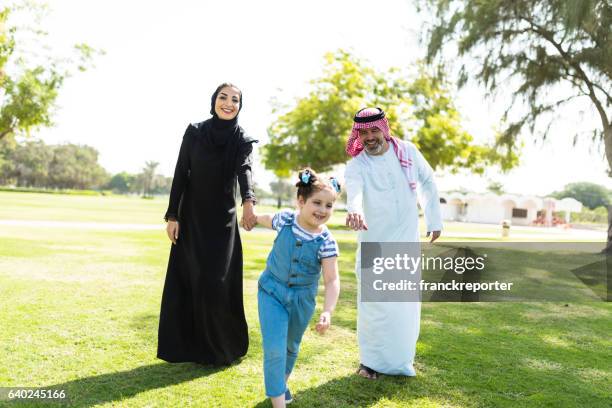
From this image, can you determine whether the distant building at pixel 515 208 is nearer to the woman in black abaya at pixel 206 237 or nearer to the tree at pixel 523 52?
the tree at pixel 523 52

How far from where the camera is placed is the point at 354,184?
352cm

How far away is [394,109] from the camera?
23875 millimetres

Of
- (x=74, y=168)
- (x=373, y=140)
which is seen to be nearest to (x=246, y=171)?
(x=373, y=140)

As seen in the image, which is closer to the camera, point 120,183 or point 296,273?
point 296,273

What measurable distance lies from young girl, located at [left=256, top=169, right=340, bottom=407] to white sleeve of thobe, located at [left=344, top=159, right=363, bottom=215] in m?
0.50

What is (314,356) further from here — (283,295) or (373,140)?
(373,140)

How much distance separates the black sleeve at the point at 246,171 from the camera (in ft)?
11.7

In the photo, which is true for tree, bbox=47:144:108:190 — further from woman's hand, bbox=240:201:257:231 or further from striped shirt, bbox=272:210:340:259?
striped shirt, bbox=272:210:340:259

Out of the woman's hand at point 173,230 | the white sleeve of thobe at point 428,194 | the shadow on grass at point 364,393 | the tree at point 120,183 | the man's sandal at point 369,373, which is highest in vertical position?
the tree at point 120,183

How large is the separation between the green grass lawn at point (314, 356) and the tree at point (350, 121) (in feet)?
54.6

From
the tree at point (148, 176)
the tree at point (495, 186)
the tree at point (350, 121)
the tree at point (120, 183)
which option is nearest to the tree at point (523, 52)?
the tree at point (350, 121)

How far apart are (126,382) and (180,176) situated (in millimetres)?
1413

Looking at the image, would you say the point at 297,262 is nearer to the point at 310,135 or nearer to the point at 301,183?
the point at 301,183

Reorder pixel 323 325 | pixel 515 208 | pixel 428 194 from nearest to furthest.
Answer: pixel 323 325 < pixel 428 194 < pixel 515 208
